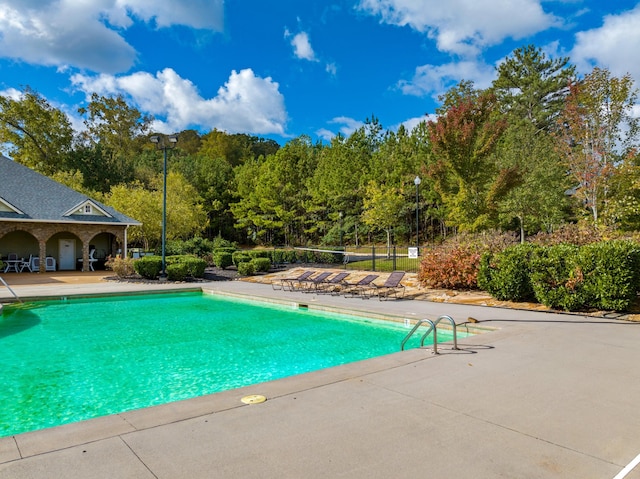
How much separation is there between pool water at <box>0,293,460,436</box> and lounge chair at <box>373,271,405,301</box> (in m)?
2.30

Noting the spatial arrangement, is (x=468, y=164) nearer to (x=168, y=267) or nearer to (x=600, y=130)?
(x=600, y=130)

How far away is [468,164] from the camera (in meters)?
20.4

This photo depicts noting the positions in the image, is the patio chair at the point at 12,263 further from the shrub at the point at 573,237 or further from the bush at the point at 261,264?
the shrub at the point at 573,237

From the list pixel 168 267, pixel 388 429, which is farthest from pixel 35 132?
pixel 388 429

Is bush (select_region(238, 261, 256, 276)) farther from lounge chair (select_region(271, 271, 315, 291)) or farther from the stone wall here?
the stone wall

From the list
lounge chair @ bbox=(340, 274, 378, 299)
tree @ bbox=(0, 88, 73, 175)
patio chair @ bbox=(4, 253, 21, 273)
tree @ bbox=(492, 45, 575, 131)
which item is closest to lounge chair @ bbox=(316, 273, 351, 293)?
lounge chair @ bbox=(340, 274, 378, 299)

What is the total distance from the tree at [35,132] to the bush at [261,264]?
1075 inches

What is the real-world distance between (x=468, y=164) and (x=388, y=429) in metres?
18.9

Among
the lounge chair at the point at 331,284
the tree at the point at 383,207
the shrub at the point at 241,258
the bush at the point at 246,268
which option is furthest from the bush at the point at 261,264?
the tree at the point at 383,207

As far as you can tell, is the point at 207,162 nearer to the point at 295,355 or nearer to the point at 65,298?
the point at 65,298

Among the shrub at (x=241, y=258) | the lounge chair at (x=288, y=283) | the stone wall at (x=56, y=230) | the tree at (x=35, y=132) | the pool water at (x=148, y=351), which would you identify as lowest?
the pool water at (x=148, y=351)

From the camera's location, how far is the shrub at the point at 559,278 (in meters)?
9.09

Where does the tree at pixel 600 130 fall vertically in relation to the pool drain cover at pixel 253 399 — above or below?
above

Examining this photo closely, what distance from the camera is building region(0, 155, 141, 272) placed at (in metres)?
20.5
